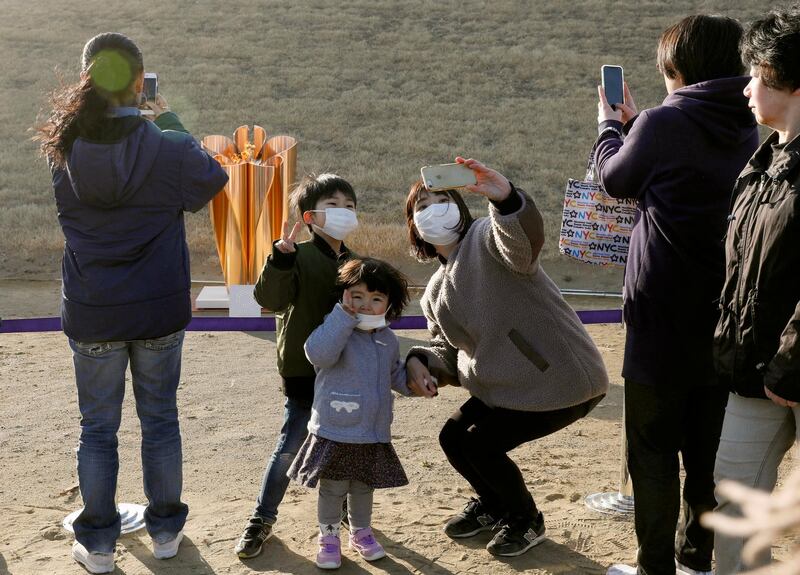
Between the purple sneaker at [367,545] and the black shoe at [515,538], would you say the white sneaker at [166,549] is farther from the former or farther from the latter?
the black shoe at [515,538]

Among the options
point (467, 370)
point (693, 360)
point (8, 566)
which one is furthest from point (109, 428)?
point (693, 360)

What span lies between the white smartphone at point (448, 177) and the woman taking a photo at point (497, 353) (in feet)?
0.90

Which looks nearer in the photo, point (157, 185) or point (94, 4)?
point (157, 185)

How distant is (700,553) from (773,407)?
1.00 meters

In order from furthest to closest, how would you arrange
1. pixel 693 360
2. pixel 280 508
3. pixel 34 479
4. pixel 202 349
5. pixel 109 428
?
1. pixel 202 349
2. pixel 34 479
3. pixel 280 508
4. pixel 109 428
5. pixel 693 360

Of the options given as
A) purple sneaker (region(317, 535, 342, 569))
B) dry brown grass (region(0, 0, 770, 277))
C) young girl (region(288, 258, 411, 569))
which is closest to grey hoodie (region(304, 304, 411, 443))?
young girl (region(288, 258, 411, 569))

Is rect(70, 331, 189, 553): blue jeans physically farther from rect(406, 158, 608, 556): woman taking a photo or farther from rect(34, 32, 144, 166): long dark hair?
rect(406, 158, 608, 556): woman taking a photo

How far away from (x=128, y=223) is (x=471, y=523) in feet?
5.37

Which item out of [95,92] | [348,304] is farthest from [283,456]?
[95,92]

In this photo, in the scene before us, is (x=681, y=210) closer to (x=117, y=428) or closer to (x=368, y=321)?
(x=368, y=321)

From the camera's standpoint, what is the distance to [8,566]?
3.75m

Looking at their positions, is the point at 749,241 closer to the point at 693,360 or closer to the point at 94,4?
the point at 693,360

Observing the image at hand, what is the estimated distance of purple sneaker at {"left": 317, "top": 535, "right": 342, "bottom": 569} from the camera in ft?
12.0

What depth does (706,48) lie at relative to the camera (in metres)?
3.07
